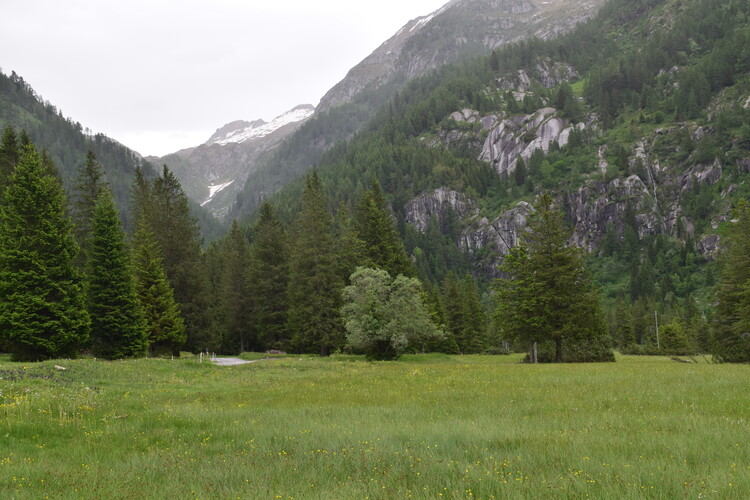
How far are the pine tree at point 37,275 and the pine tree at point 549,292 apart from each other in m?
33.8

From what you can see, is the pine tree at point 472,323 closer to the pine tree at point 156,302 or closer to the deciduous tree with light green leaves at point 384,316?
the deciduous tree with light green leaves at point 384,316

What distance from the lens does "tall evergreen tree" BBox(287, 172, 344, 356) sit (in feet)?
150

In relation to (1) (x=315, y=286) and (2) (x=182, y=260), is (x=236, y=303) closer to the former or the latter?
(2) (x=182, y=260)

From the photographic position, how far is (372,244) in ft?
165

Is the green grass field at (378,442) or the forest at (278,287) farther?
the forest at (278,287)

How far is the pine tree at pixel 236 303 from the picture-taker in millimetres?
57688

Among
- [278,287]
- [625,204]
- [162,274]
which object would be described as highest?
[625,204]


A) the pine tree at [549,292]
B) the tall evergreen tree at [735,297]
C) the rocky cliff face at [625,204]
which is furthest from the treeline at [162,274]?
the rocky cliff face at [625,204]

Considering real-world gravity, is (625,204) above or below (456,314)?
above

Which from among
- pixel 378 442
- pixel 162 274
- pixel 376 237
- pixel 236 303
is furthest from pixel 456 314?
pixel 378 442

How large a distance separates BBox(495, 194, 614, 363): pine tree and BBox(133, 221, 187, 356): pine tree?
3073 cm

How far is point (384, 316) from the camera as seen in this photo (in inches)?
1469

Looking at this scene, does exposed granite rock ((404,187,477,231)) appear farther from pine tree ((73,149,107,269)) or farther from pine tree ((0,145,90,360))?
pine tree ((0,145,90,360))

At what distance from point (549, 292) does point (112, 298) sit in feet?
116
